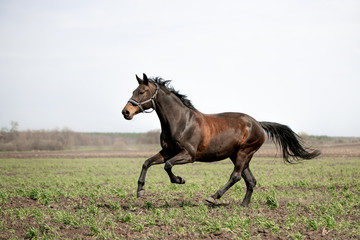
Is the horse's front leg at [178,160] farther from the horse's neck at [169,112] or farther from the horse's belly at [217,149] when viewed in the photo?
the horse's neck at [169,112]

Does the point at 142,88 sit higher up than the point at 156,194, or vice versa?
the point at 142,88

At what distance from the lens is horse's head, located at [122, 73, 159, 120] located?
913 cm

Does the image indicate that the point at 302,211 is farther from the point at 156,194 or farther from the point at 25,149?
the point at 25,149

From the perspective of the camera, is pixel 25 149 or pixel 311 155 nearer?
pixel 311 155

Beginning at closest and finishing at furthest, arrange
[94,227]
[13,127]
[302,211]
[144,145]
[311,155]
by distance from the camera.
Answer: [94,227] → [302,211] → [311,155] → [13,127] → [144,145]

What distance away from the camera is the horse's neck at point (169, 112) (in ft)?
31.2

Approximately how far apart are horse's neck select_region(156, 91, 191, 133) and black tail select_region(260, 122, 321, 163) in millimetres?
2920

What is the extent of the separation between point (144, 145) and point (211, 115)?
65.4 meters

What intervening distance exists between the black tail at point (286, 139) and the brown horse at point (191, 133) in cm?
72

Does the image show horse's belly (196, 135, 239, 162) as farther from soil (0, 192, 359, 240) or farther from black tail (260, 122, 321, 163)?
black tail (260, 122, 321, 163)

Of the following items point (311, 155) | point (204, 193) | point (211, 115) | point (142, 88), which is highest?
point (142, 88)

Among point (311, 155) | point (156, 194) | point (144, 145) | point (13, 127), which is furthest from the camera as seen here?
point (144, 145)

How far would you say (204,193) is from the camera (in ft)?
42.5

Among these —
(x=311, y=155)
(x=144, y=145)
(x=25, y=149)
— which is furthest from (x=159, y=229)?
(x=144, y=145)
